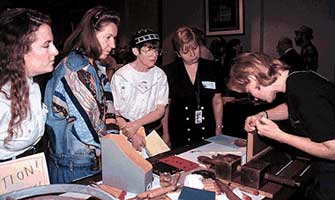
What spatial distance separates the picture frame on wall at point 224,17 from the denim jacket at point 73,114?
4307mm

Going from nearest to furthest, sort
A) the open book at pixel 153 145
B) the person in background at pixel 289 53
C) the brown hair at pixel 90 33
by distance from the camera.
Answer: the brown hair at pixel 90 33, the open book at pixel 153 145, the person in background at pixel 289 53

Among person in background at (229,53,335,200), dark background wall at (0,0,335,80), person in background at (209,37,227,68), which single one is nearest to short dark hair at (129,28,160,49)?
person in background at (229,53,335,200)

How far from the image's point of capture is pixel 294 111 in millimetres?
1281

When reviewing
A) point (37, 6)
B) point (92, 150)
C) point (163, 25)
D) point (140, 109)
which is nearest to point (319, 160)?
point (92, 150)

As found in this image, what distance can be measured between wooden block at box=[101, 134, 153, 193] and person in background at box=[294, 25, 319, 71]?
393cm

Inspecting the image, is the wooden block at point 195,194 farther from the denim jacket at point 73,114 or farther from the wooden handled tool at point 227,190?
the denim jacket at point 73,114

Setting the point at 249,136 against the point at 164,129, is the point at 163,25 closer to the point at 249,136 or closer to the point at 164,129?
the point at 164,129

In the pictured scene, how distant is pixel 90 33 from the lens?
1539mm

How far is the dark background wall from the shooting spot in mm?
4695

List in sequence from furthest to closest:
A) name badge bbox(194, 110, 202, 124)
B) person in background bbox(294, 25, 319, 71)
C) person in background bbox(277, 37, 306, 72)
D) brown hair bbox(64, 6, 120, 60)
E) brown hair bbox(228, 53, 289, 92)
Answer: person in background bbox(294, 25, 319, 71) < person in background bbox(277, 37, 306, 72) < name badge bbox(194, 110, 202, 124) < brown hair bbox(64, 6, 120, 60) < brown hair bbox(228, 53, 289, 92)

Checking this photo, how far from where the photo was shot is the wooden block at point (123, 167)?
1.23m

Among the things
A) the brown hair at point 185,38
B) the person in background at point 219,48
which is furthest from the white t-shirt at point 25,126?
the person in background at point 219,48

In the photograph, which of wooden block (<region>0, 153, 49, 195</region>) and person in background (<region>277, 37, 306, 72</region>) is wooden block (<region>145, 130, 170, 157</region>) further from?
person in background (<region>277, 37, 306, 72</region>)

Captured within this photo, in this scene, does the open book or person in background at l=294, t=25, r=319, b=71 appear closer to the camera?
the open book
